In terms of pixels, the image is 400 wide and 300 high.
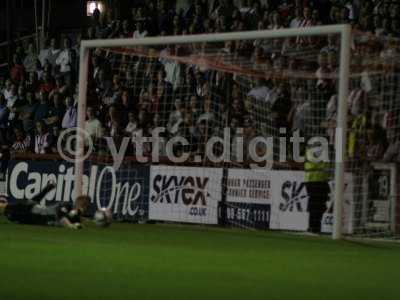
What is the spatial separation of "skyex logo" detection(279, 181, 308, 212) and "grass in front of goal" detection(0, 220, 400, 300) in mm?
1223

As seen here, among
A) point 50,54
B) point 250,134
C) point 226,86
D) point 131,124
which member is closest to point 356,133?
point 250,134

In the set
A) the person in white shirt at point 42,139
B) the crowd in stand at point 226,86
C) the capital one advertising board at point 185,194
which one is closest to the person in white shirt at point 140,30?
the crowd in stand at point 226,86

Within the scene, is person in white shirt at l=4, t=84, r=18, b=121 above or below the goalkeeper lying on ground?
above

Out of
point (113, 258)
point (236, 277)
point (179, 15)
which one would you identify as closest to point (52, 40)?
point (179, 15)

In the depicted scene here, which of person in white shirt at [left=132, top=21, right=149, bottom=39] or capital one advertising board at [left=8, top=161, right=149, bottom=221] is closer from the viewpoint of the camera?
capital one advertising board at [left=8, top=161, right=149, bottom=221]

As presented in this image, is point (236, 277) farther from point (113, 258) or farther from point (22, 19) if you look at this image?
point (22, 19)

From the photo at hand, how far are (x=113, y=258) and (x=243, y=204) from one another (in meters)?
6.37

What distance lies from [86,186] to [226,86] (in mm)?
3207

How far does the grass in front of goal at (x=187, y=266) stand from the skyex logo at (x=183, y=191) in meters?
2.23

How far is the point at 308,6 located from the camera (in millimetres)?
19219

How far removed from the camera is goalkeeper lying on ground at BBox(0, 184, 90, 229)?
14.0m

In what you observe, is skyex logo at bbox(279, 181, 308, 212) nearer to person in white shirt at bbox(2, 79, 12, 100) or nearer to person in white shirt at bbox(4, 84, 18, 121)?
person in white shirt at bbox(4, 84, 18, 121)

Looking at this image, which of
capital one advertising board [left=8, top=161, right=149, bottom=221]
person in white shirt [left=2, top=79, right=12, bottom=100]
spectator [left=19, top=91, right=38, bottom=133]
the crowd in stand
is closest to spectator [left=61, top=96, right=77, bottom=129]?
the crowd in stand

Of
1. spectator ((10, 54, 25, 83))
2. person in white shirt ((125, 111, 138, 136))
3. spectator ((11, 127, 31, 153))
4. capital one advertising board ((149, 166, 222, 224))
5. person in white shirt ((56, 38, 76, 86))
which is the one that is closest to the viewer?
capital one advertising board ((149, 166, 222, 224))
